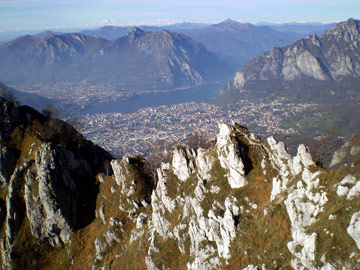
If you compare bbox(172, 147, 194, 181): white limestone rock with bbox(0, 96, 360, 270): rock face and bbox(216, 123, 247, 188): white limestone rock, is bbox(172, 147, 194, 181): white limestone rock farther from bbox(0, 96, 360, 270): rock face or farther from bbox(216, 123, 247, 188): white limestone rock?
bbox(216, 123, 247, 188): white limestone rock

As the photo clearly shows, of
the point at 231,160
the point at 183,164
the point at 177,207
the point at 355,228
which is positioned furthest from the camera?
the point at 183,164

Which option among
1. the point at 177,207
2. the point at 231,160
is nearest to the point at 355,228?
the point at 231,160

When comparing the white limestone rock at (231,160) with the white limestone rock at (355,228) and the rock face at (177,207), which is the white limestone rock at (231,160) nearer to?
the rock face at (177,207)

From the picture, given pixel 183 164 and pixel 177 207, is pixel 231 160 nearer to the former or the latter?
pixel 183 164

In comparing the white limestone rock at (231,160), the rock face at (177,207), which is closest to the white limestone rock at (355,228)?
the rock face at (177,207)

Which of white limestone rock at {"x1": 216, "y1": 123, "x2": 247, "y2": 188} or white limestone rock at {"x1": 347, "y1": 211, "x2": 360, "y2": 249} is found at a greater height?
white limestone rock at {"x1": 347, "y1": 211, "x2": 360, "y2": 249}

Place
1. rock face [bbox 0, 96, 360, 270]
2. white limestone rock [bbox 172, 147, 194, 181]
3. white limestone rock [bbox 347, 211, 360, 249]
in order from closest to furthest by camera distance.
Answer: white limestone rock [bbox 347, 211, 360, 249], rock face [bbox 0, 96, 360, 270], white limestone rock [bbox 172, 147, 194, 181]

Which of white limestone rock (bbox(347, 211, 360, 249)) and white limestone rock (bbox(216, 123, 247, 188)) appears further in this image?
white limestone rock (bbox(216, 123, 247, 188))

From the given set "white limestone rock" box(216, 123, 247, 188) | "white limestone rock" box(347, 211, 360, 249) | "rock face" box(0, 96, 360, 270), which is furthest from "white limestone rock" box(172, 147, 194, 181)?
"white limestone rock" box(347, 211, 360, 249)

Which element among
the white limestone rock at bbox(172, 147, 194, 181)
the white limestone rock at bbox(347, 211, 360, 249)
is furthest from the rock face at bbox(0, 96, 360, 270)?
the white limestone rock at bbox(172, 147, 194, 181)

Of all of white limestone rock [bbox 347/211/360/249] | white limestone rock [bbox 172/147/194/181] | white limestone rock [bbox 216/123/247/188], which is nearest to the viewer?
white limestone rock [bbox 347/211/360/249]
